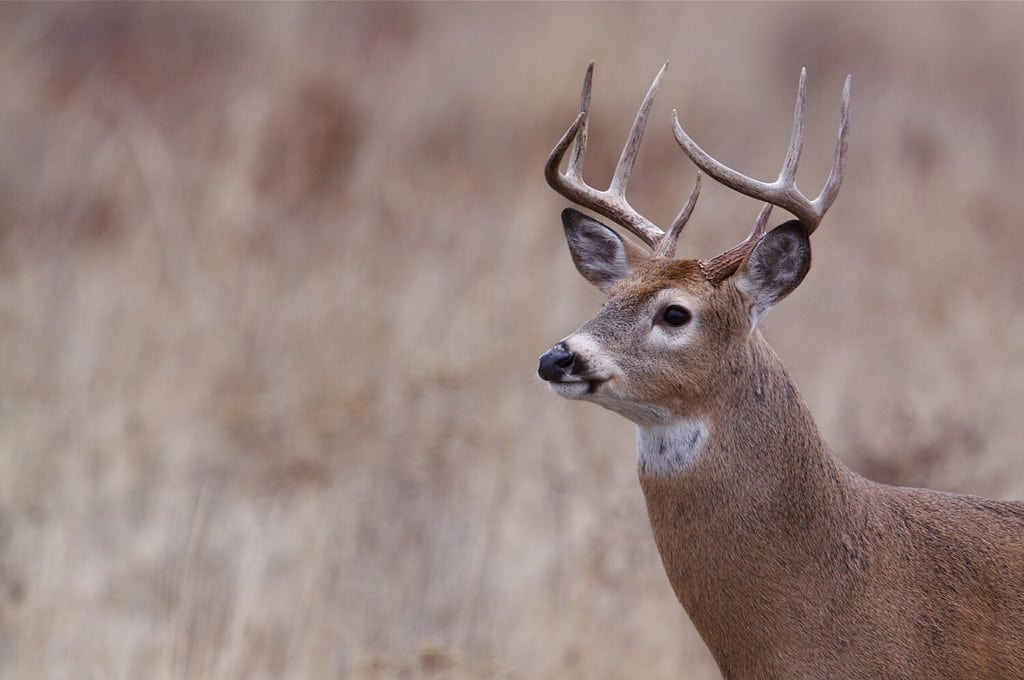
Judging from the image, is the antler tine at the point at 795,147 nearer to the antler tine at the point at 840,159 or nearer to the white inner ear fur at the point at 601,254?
the antler tine at the point at 840,159

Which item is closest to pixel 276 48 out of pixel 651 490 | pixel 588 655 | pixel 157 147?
pixel 157 147

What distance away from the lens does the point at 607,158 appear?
1086 centimetres

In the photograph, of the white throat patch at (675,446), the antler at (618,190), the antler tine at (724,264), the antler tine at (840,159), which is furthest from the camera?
the antler at (618,190)

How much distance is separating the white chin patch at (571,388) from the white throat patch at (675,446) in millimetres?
247

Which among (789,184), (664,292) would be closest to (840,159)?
(789,184)

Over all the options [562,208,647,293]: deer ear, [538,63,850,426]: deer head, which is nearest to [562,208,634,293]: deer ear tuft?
[562,208,647,293]: deer ear

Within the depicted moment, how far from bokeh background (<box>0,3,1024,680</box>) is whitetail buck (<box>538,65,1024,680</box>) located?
83.4 inches

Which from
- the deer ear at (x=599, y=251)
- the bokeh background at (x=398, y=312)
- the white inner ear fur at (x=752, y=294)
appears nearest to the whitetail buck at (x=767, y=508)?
the white inner ear fur at (x=752, y=294)

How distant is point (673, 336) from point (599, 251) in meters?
0.61

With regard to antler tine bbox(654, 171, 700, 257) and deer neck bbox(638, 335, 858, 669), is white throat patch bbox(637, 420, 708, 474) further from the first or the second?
antler tine bbox(654, 171, 700, 257)

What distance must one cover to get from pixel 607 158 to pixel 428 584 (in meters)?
4.71

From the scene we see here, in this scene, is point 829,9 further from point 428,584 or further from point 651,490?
point 651,490

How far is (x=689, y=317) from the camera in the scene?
155 inches

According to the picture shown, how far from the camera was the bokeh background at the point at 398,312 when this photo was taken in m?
6.49
